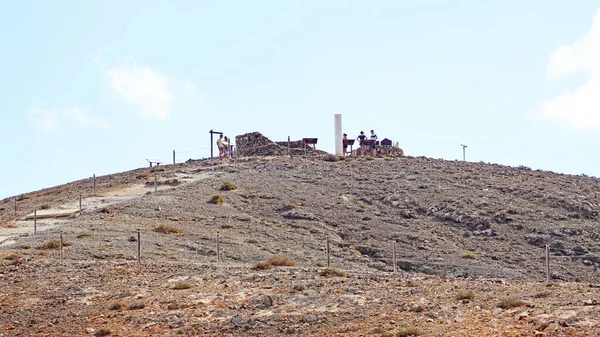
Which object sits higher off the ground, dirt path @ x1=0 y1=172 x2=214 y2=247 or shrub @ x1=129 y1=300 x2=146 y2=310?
dirt path @ x1=0 y1=172 x2=214 y2=247

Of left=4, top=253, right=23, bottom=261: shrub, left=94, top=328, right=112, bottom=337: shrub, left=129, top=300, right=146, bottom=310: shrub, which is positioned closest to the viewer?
left=94, top=328, right=112, bottom=337: shrub

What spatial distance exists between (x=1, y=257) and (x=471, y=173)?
33.1m

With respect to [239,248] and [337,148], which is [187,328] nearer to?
[239,248]

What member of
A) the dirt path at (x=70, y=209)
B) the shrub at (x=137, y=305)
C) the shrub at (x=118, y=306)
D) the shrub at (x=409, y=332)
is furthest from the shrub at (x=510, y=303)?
the dirt path at (x=70, y=209)

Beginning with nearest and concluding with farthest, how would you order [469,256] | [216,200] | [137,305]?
[137,305] < [469,256] < [216,200]

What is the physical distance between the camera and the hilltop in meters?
22.3

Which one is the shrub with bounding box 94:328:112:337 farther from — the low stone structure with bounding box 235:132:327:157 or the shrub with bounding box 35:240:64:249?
the low stone structure with bounding box 235:132:327:157

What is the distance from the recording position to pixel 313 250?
38.8 meters

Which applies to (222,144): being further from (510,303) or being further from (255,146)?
(510,303)

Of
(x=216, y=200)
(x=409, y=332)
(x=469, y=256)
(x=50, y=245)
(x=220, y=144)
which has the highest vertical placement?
(x=220, y=144)

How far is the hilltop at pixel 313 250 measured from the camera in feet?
73.2

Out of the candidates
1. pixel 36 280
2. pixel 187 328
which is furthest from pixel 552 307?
pixel 36 280

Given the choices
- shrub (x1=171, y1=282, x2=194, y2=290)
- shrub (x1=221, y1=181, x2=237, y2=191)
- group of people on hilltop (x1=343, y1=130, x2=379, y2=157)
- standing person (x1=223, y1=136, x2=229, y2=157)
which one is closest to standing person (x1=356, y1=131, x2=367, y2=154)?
group of people on hilltop (x1=343, y1=130, x2=379, y2=157)

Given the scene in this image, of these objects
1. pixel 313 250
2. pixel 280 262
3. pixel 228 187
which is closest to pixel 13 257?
pixel 280 262
